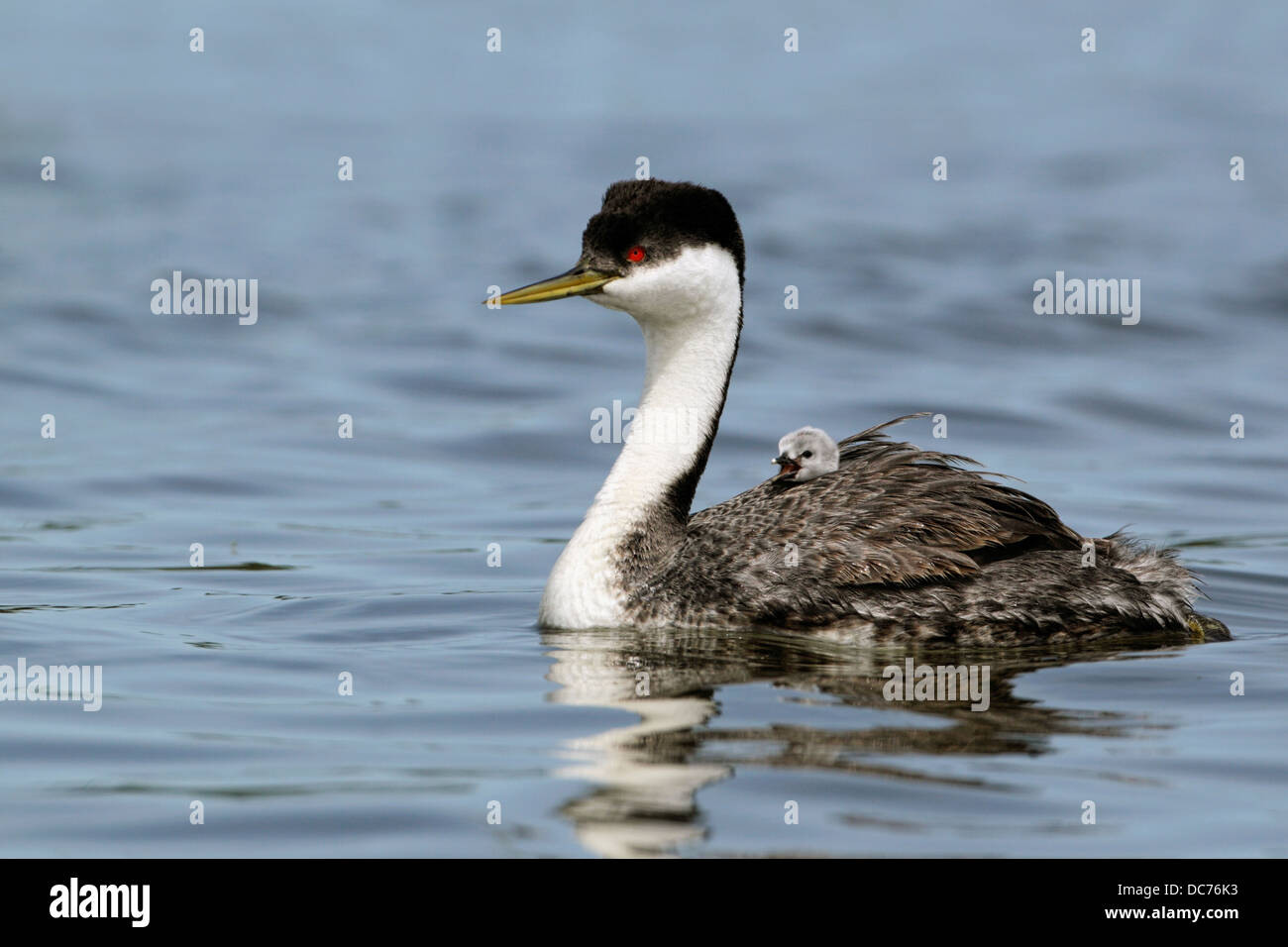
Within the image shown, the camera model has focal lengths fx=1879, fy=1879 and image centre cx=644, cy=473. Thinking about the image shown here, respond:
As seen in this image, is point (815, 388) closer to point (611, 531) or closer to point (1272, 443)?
point (1272, 443)

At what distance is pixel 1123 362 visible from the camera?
66.4 feet

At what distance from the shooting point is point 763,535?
29.4ft

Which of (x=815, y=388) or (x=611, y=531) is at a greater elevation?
(x=815, y=388)

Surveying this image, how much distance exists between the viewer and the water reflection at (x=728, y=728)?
250 inches

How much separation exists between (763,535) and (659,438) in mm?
875

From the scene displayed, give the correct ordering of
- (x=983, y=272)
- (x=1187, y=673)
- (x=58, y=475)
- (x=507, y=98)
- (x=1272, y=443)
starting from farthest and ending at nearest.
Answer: (x=507, y=98)
(x=983, y=272)
(x=1272, y=443)
(x=58, y=475)
(x=1187, y=673)

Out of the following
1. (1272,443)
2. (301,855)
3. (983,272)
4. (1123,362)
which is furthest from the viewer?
(983,272)

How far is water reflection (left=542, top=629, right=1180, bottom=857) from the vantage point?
635cm

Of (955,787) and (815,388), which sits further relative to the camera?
(815,388)

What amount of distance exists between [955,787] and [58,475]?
9491 millimetres

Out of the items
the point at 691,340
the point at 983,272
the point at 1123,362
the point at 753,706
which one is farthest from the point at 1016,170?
the point at 753,706
